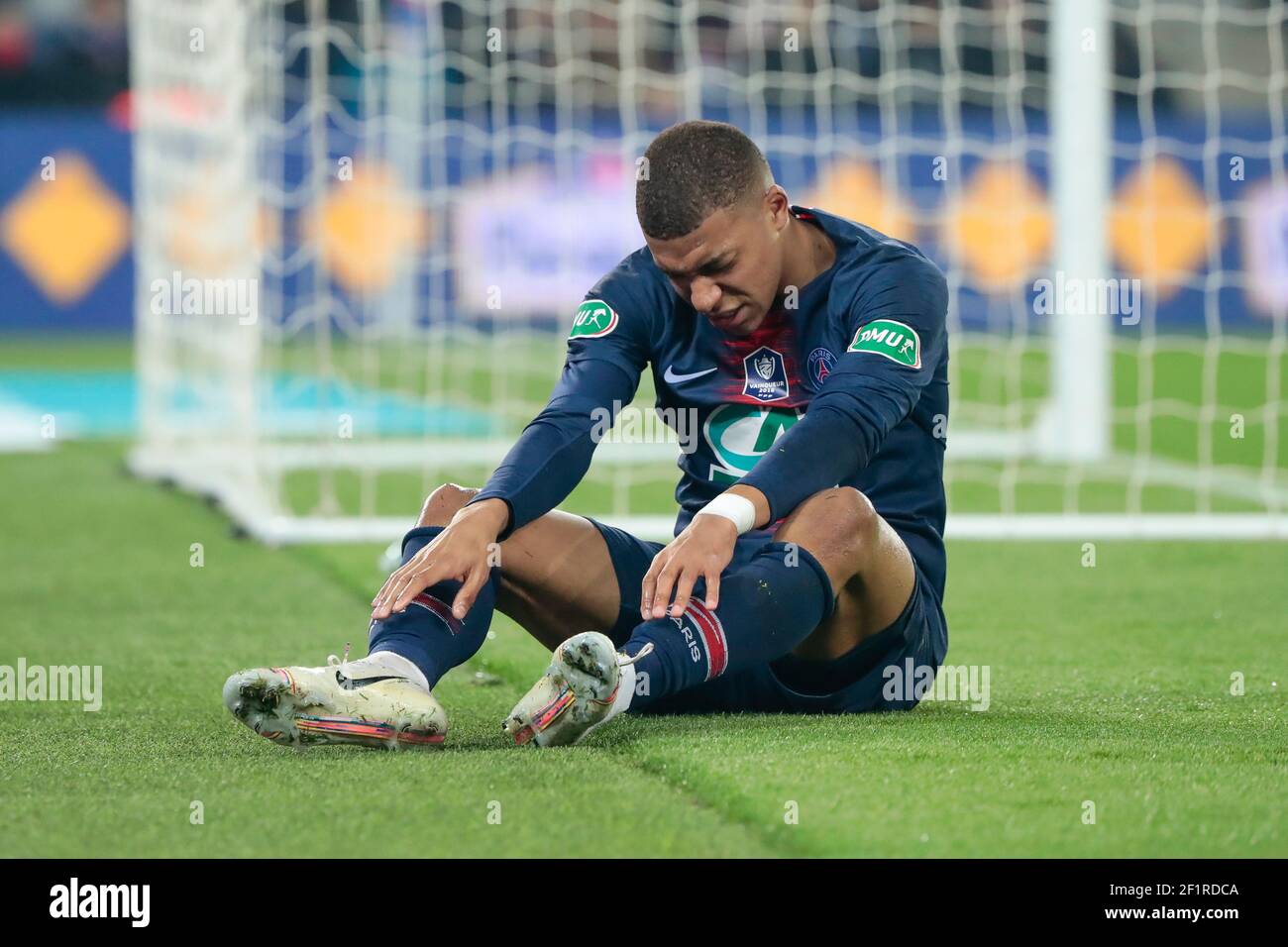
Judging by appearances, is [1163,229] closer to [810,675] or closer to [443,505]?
[810,675]

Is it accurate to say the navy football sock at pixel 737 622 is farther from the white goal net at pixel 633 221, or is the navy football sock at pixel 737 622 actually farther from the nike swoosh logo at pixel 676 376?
the white goal net at pixel 633 221

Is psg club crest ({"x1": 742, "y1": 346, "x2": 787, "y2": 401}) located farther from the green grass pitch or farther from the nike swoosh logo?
the green grass pitch

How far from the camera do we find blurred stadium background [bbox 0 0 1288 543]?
8172 millimetres

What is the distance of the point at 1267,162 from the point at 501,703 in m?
14.8

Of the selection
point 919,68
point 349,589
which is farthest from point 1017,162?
point 349,589

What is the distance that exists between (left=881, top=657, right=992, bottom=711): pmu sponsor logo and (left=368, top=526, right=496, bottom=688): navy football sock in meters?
0.73

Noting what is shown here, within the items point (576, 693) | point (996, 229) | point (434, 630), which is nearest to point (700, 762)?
point (576, 693)

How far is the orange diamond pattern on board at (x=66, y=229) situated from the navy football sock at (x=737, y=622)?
591 inches

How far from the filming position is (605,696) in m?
2.95

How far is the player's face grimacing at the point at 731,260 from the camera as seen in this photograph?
10.3 ft

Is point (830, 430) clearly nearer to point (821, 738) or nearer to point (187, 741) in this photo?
point (821, 738)
